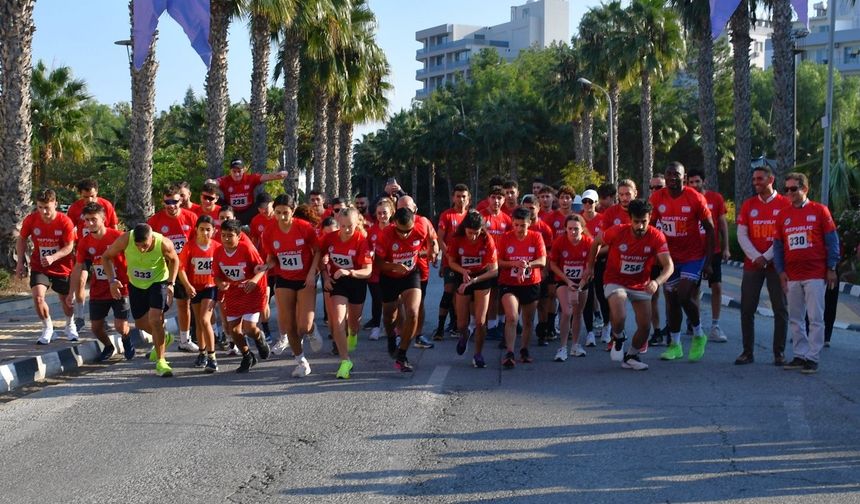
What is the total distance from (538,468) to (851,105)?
68556 millimetres

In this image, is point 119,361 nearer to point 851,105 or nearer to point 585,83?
point 585,83

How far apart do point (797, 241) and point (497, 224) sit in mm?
3809

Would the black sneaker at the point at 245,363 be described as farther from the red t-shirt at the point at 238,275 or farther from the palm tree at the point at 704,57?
the palm tree at the point at 704,57

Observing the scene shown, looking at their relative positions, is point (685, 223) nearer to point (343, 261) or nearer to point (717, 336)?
point (717, 336)

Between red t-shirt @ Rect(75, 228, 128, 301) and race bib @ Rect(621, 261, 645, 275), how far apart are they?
207 inches

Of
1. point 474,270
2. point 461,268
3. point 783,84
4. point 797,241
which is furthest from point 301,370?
point 783,84

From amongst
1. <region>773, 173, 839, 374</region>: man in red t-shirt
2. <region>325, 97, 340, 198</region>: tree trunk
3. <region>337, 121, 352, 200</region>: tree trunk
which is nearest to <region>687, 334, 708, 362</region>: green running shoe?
<region>773, 173, 839, 374</region>: man in red t-shirt

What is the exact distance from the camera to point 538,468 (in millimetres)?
6789

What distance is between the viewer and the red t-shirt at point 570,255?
11633 millimetres

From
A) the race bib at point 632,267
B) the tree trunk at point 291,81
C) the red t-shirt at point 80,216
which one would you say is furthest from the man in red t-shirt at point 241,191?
the tree trunk at point 291,81

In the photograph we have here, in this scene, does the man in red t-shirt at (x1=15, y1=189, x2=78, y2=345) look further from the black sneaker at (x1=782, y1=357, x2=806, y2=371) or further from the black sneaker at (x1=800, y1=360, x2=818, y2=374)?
the black sneaker at (x1=800, y1=360, x2=818, y2=374)

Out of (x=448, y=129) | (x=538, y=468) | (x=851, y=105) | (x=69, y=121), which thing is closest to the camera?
(x=538, y=468)

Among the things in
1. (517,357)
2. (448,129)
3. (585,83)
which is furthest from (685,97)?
A: (517,357)

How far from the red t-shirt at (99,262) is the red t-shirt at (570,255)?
4.68m
